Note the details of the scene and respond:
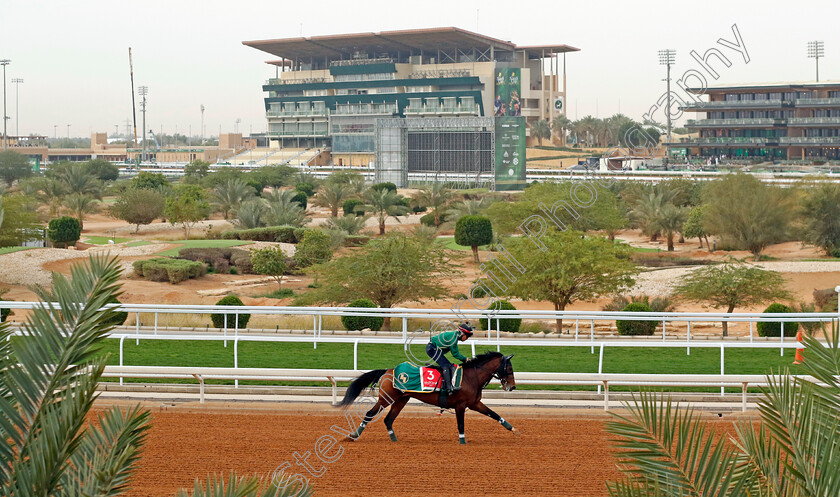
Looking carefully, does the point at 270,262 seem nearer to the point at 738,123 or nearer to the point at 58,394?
the point at 58,394

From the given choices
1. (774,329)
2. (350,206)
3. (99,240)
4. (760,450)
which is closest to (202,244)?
(99,240)

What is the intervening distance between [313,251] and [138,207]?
1980cm

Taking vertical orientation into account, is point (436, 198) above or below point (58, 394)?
below

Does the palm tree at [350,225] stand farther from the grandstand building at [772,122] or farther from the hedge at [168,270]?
the grandstand building at [772,122]

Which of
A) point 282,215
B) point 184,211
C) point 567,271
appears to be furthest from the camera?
point 184,211

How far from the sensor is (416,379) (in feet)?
32.6

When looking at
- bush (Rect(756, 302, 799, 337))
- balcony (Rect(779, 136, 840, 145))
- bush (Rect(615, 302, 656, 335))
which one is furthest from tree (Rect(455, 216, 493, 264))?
balcony (Rect(779, 136, 840, 145))

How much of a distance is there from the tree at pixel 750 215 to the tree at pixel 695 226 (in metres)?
0.90

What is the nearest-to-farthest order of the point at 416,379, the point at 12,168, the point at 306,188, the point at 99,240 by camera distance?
the point at 416,379
the point at 99,240
the point at 306,188
the point at 12,168

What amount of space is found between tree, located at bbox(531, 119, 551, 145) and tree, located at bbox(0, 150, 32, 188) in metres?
65.0

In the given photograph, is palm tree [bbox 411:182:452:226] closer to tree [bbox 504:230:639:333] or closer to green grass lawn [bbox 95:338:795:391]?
tree [bbox 504:230:639:333]

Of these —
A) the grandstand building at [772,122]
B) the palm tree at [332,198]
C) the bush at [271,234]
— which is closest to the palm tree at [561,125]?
the grandstand building at [772,122]

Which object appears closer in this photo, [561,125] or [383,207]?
[383,207]

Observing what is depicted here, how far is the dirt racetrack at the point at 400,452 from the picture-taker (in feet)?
29.7
